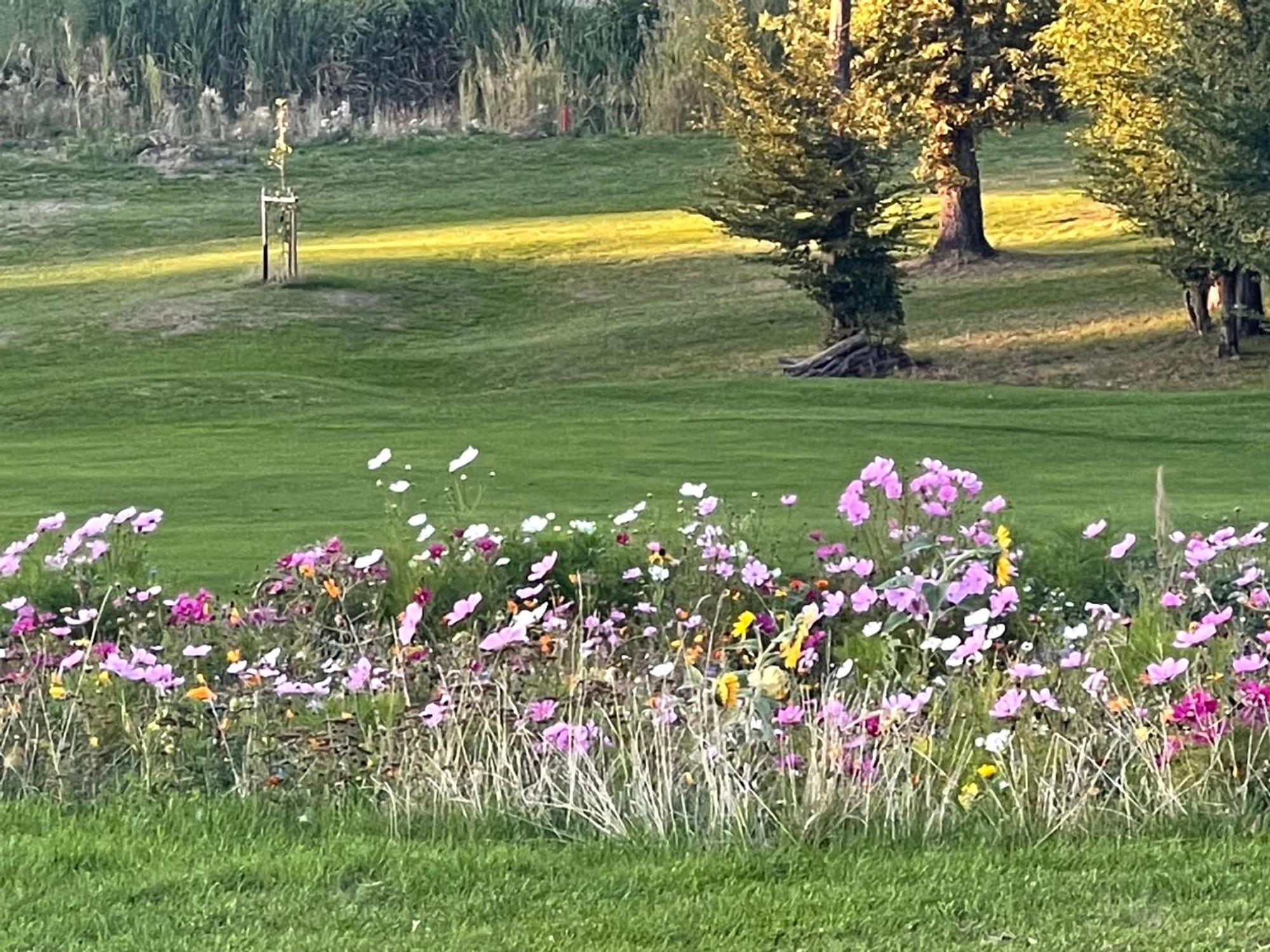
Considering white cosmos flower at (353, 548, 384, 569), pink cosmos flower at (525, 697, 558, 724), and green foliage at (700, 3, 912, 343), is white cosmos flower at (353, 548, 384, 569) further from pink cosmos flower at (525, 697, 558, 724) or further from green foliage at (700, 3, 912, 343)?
green foliage at (700, 3, 912, 343)

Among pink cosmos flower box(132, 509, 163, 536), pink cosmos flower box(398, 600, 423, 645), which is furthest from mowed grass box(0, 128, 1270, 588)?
pink cosmos flower box(398, 600, 423, 645)

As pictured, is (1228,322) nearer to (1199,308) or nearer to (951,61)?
(1199,308)

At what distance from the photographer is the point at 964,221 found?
3362 cm

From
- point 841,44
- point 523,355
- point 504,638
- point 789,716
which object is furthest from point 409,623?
point 841,44

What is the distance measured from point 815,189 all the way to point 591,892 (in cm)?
2111

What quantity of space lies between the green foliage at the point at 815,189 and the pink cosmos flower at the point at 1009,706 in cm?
1983

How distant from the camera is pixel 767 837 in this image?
5.91 m

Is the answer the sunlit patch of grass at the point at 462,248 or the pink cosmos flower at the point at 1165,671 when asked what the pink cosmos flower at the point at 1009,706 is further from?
the sunlit patch of grass at the point at 462,248

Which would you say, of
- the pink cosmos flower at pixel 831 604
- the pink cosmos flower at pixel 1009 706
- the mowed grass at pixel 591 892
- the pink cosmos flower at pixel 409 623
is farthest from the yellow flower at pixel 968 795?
the pink cosmos flower at pixel 409 623

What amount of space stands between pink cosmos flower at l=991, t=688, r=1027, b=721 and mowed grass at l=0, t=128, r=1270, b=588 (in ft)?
13.7

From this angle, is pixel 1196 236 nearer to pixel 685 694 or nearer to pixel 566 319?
pixel 566 319

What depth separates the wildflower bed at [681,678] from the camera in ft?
20.0

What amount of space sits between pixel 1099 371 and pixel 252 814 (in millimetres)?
20688

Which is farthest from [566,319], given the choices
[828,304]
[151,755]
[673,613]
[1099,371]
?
[151,755]
